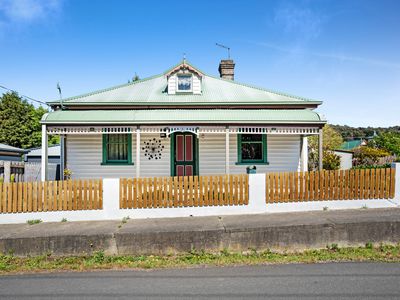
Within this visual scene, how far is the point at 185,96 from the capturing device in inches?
592

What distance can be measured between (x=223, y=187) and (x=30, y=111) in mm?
42514

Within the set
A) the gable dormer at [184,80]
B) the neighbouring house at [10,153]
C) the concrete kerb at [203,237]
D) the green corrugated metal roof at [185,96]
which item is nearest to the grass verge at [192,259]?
the concrete kerb at [203,237]

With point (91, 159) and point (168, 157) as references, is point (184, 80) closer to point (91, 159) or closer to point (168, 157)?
point (168, 157)

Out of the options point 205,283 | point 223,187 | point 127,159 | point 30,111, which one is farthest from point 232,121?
point 30,111

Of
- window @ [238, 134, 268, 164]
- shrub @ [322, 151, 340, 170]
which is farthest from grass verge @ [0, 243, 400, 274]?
shrub @ [322, 151, 340, 170]

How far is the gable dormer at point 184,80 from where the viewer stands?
15305mm

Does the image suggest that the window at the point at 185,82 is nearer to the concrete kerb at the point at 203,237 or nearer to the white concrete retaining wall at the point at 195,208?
the white concrete retaining wall at the point at 195,208

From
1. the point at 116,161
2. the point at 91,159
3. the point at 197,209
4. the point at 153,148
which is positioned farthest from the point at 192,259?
the point at 91,159

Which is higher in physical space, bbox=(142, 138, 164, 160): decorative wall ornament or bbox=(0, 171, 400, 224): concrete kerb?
bbox=(142, 138, 164, 160): decorative wall ornament

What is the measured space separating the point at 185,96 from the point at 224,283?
440 inches

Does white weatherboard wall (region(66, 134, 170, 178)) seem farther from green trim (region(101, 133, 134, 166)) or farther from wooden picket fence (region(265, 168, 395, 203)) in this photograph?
wooden picket fence (region(265, 168, 395, 203))

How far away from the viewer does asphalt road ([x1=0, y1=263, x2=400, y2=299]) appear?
4562mm

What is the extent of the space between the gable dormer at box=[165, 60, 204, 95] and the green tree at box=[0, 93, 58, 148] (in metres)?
33.0

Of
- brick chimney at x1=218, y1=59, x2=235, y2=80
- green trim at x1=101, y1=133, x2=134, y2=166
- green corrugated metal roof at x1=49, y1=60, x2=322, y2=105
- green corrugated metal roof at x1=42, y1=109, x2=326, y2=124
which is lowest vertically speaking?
green trim at x1=101, y1=133, x2=134, y2=166
